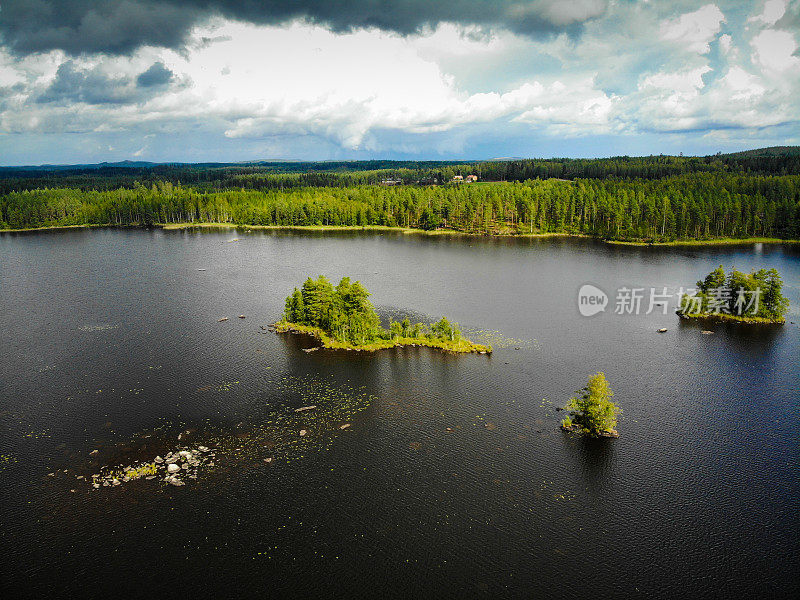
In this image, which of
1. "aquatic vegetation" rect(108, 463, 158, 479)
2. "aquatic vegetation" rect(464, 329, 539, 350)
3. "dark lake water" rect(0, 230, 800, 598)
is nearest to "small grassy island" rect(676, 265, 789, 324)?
"dark lake water" rect(0, 230, 800, 598)

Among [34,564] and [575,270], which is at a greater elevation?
[575,270]

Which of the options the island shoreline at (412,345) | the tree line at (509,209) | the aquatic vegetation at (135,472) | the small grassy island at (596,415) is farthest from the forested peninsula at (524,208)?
the aquatic vegetation at (135,472)

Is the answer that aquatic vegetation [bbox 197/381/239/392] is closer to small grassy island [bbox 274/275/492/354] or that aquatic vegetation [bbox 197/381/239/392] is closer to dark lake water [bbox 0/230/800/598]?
dark lake water [bbox 0/230/800/598]

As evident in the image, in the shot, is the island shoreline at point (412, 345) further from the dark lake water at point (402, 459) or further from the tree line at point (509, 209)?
the tree line at point (509, 209)

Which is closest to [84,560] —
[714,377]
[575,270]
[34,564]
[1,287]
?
[34,564]

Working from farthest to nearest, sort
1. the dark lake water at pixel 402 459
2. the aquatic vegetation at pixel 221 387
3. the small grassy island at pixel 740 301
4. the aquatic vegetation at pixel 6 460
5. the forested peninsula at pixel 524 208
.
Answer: the forested peninsula at pixel 524 208
the small grassy island at pixel 740 301
the aquatic vegetation at pixel 221 387
the aquatic vegetation at pixel 6 460
the dark lake water at pixel 402 459

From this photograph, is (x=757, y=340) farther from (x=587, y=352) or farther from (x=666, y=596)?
(x=666, y=596)
